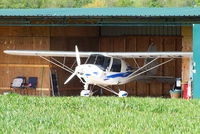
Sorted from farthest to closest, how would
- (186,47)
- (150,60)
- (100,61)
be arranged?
(150,60) → (186,47) → (100,61)

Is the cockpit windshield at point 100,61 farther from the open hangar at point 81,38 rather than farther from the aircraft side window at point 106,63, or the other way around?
the open hangar at point 81,38

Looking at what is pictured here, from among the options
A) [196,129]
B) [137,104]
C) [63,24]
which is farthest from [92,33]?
[196,129]

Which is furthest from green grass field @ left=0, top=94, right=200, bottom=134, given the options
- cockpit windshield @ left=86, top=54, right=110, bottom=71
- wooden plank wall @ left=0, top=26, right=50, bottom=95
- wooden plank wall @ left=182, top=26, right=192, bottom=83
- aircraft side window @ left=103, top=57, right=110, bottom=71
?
wooden plank wall @ left=0, top=26, right=50, bottom=95

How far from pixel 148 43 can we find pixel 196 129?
42.7 feet

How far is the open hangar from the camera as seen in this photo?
70.9ft


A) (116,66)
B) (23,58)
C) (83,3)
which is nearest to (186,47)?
(116,66)

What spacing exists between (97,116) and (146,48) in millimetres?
11342

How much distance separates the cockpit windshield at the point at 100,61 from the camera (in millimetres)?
21609

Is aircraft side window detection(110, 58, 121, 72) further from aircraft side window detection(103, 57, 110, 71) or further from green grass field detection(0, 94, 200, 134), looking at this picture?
green grass field detection(0, 94, 200, 134)

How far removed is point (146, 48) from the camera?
78.4 feet

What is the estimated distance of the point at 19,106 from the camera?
48.3 ft

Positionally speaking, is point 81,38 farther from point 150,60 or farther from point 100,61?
point 150,60

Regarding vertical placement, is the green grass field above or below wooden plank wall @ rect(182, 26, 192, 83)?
below

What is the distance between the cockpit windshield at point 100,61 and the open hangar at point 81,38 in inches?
37.6
